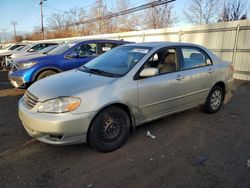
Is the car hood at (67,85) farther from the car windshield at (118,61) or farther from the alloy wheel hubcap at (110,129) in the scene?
the alloy wheel hubcap at (110,129)

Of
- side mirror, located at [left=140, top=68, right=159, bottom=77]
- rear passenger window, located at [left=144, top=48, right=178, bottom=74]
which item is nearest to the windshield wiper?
side mirror, located at [left=140, top=68, right=159, bottom=77]

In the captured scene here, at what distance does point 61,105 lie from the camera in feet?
9.65

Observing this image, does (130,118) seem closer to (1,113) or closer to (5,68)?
(1,113)

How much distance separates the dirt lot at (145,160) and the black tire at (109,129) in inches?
5.5

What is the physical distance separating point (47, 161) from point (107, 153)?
2.84ft

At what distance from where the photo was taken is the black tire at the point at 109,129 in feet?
10.3

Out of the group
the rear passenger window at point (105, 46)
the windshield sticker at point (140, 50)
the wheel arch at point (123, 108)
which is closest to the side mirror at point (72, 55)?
→ the rear passenger window at point (105, 46)

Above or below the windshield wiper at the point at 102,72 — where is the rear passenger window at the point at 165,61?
above

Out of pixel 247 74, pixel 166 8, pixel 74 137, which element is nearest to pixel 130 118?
pixel 74 137

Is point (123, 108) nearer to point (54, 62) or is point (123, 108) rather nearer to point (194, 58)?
point (194, 58)

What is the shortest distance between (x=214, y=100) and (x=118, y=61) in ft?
8.26

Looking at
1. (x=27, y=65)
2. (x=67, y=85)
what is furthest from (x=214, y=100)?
(x=27, y=65)

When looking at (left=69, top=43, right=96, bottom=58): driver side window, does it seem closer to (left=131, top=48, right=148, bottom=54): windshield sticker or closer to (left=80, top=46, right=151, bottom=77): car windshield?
(left=80, top=46, right=151, bottom=77): car windshield

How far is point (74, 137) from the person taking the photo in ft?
9.85
